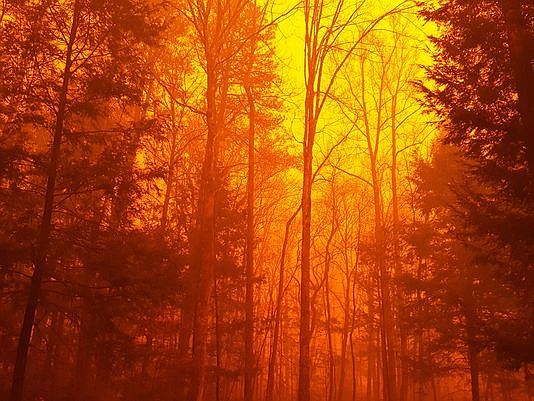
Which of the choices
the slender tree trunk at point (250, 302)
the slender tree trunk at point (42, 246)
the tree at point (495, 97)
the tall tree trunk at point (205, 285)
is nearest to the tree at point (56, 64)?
the slender tree trunk at point (42, 246)

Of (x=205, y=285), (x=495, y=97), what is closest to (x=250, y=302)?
(x=205, y=285)

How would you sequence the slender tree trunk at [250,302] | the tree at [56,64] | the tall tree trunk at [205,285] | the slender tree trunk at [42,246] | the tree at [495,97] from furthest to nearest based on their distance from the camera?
the slender tree trunk at [250,302], the tall tree trunk at [205,285], the tree at [56,64], the slender tree trunk at [42,246], the tree at [495,97]

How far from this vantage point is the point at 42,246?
28.8ft

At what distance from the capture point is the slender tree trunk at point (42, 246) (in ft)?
27.5

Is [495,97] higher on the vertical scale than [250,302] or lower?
higher

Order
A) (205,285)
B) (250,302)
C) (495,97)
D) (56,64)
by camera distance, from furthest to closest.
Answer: (250,302), (205,285), (56,64), (495,97)

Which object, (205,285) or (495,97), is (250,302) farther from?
(495,97)

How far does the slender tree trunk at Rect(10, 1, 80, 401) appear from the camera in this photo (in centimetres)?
838

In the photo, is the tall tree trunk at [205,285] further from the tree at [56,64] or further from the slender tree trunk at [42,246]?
the slender tree trunk at [42,246]

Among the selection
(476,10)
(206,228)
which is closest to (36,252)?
(206,228)

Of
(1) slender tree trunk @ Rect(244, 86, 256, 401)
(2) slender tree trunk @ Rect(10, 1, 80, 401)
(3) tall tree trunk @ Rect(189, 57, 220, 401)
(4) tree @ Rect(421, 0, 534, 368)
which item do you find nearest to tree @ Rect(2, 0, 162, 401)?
(2) slender tree trunk @ Rect(10, 1, 80, 401)

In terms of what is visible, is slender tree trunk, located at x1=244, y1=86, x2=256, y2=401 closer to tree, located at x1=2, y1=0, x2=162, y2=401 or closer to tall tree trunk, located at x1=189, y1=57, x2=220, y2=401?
tall tree trunk, located at x1=189, y1=57, x2=220, y2=401

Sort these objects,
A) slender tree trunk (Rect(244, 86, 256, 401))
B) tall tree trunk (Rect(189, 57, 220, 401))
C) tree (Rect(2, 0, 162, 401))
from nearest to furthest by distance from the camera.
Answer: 1. tree (Rect(2, 0, 162, 401))
2. tall tree trunk (Rect(189, 57, 220, 401))
3. slender tree trunk (Rect(244, 86, 256, 401))

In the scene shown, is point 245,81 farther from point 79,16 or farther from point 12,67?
point 12,67
